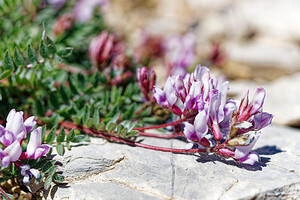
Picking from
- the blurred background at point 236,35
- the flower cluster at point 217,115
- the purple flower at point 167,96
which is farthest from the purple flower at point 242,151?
A: the blurred background at point 236,35

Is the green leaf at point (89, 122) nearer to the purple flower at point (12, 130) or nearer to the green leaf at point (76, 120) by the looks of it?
the green leaf at point (76, 120)

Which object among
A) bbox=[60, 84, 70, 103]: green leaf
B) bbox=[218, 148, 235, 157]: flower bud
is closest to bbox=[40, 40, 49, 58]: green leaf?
bbox=[60, 84, 70, 103]: green leaf

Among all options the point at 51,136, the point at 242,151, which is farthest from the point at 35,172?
the point at 242,151

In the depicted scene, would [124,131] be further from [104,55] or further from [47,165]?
[104,55]

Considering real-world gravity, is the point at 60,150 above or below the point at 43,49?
below

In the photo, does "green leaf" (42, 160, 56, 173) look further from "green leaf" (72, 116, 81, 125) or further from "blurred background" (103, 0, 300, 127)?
"blurred background" (103, 0, 300, 127)

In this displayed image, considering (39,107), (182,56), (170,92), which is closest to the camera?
(170,92)
